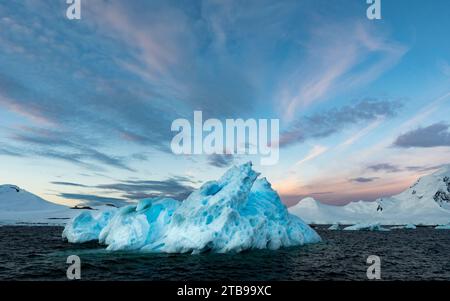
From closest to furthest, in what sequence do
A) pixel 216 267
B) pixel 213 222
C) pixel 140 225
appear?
pixel 216 267 → pixel 213 222 → pixel 140 225

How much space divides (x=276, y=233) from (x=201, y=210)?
9.20 metres

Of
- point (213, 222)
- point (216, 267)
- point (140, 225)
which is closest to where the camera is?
point (216, 267)

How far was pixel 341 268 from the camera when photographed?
25453mm

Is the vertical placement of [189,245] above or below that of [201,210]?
below

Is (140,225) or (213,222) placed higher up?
(213,222)

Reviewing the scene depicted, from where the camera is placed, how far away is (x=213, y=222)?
103 ft

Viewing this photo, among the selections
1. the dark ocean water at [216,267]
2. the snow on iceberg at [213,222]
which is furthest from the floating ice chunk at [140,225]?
the dark ocean water at [216,267]

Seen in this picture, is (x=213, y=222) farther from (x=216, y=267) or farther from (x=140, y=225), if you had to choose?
(x=216, y=267)

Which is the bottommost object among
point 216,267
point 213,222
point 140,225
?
point 216,267

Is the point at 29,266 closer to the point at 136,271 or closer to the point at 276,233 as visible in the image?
the point at 136,271

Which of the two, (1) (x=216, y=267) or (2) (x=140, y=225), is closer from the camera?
(1) (x=216, y=267)

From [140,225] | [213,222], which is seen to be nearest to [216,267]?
[213,222]
